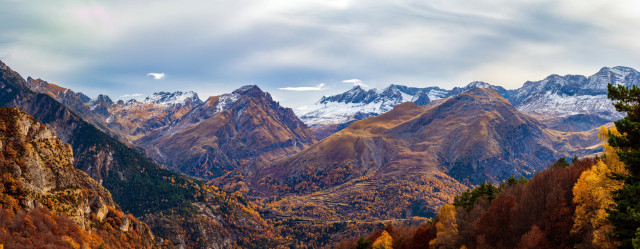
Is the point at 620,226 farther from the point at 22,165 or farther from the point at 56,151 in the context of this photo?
the point at 56,151

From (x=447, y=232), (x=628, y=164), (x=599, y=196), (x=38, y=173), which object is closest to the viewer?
(x=628, y=164)

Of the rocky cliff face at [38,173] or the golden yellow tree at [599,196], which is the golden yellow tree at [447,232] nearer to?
the golden yellow tree at [599,196]

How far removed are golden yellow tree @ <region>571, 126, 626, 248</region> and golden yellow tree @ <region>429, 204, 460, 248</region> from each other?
28.0m

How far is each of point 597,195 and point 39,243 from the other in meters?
142

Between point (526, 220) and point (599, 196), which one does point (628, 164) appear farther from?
point (526, 220)

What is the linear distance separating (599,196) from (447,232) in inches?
1522

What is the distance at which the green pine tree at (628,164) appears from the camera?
36062mm

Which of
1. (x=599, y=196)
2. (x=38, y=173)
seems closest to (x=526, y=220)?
(x=599, y=196)

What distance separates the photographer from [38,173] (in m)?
136

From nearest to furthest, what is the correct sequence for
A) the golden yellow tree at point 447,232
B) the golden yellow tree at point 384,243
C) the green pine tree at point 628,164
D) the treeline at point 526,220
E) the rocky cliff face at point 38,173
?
the green pine tree at point 628,164, the treeline at point 526,220, the golden yellow tree at point 447,232, the golden yellow tree at point 384,243, the rocky cliff face at point 38,173

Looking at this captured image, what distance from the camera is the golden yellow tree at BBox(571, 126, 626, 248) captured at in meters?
43.4

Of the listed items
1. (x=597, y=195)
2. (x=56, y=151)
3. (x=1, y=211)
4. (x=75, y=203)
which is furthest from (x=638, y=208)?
(x=56, y=151)

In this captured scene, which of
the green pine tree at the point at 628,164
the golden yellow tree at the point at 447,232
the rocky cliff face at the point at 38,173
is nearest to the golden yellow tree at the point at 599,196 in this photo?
the green pine tree at the point at 628,164

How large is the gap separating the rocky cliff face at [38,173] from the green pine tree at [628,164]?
157 meters
